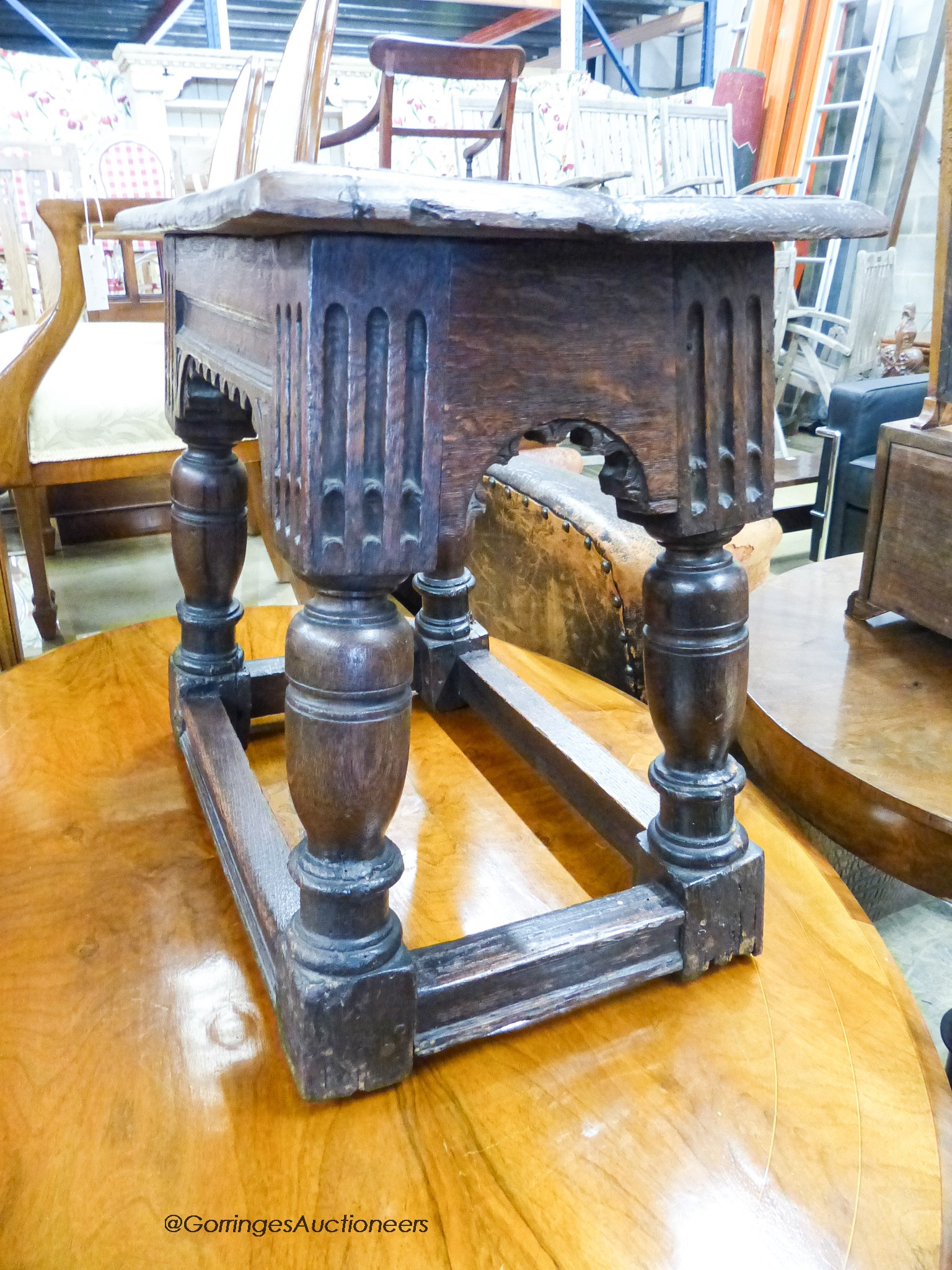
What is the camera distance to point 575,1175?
525mm

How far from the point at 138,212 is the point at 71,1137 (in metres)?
0.67

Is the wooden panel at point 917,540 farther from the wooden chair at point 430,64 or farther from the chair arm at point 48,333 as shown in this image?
the wooden chair at point 430,64

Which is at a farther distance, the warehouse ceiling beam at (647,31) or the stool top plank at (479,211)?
the warehouse ceiling beam at (647,31)

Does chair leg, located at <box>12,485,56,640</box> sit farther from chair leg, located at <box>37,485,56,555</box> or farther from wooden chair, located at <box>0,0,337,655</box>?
chair leg, located at <box>37,485,56,555</box>

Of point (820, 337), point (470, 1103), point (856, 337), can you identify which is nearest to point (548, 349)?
point (470, 1103)

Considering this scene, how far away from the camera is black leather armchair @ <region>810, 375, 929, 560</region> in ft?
7.18

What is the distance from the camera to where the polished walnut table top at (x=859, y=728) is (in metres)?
0.85

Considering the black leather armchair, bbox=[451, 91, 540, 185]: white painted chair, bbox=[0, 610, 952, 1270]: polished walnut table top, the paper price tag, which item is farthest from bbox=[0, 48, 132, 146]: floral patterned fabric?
bbox=[0, 610, 952, 1270]: polished walnut table top

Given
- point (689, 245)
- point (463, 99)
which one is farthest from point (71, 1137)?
point (463, 99)

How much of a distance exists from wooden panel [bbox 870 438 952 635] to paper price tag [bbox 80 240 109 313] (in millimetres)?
1296

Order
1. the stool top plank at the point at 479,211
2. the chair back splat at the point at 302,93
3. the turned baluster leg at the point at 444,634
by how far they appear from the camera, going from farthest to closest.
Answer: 1. the turned baluster leg at the point at 444,634
2. the chair back splat at the point at 302,93
3. the stool top plank at the point at 479,211

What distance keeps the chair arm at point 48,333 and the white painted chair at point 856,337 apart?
2.32 m

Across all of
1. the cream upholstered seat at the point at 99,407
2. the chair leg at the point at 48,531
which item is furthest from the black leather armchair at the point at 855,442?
the chair leg at the point at 48,531

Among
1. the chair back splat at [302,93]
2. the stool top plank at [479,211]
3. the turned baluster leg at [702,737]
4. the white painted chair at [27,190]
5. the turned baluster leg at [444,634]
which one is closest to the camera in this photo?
the stool top plank at [479,211]
